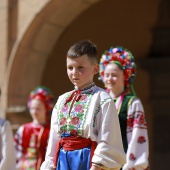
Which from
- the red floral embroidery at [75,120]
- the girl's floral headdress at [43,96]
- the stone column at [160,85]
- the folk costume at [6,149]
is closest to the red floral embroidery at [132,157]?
the folk costume at [6,149]

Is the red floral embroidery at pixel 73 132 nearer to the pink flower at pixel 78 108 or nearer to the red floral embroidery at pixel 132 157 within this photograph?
the pink flower at pixel 78 108

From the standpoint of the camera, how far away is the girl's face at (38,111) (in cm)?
720

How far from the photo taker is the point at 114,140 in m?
3.74

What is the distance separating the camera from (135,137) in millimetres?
5062

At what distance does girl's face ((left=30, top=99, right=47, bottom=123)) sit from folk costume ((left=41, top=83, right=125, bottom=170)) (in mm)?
3229

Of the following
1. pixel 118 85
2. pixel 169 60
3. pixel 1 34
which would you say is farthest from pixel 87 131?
pixel 169 60

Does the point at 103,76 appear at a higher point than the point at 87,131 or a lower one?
higher

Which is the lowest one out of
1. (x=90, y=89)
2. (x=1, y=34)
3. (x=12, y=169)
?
(x=12, y=169)

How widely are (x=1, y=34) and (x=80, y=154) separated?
13.8ft

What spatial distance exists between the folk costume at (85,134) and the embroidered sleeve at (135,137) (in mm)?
1217

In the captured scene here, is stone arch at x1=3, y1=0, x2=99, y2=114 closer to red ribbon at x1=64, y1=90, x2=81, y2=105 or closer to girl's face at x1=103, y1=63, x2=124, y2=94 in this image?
girl's face at x1=103, y1=63, x2=124, y2=94

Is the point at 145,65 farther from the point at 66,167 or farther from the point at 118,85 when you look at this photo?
the point at 66,167

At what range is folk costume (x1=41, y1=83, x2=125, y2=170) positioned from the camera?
12.2ft

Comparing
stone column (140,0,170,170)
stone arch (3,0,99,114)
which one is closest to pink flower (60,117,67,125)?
stone arch (3,0,99,114)
